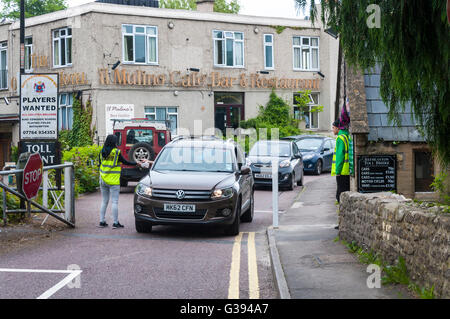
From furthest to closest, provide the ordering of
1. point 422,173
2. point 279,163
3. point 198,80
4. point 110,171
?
point 198,80, point 279,163, point 422,173, point 110,171

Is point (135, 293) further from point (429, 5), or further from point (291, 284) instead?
point (429, 5)

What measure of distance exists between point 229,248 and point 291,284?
3.28 m

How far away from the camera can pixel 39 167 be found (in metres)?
12.4

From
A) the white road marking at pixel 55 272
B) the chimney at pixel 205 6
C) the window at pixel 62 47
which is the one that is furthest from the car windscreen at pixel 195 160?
the chimney at pixel 205 6

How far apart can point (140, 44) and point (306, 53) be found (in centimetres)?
1075

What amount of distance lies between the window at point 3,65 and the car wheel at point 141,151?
21832 mm

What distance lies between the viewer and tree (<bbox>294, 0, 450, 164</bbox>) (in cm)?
563

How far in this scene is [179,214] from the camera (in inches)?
448

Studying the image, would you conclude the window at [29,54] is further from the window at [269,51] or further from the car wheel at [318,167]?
the car wheel at [318,167]

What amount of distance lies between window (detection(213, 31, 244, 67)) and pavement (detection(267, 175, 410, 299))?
22290 mm

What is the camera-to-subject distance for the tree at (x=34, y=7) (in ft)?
195

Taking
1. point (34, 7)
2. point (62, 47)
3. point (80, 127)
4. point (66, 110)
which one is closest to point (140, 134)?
point (80, 127)

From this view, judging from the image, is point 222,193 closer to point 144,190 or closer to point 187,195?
point 187,195
